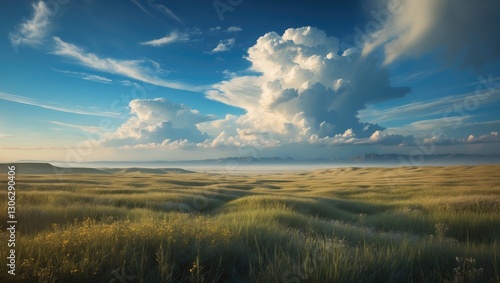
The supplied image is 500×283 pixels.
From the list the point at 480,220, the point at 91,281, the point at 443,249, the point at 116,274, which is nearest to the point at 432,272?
the point at 443,249

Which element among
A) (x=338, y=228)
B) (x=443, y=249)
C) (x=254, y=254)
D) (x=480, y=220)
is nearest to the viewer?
(x=254, y=254)

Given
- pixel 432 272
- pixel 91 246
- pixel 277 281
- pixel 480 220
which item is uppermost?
pixel 91 246

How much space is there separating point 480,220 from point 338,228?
21.1 feet

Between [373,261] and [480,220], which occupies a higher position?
[373,261]

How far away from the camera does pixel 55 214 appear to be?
9.23 meters

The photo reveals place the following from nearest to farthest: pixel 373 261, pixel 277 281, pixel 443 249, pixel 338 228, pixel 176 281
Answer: pixel 277 281 < pixel 176 281 < pixel 373 261 < pixel 443 249 < pixel 338 228

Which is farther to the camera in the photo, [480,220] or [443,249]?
[480,220]

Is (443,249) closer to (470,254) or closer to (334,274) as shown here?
(470,254)

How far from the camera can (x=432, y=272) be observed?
4.45 metres

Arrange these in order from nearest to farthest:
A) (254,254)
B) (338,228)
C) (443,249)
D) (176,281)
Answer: (176,281), (254,254), (443,249), (338,228)

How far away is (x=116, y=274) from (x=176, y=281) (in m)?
0.85

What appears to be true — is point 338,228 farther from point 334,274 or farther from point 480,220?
point 480,220

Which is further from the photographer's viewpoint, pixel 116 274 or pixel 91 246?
pixel 91 246

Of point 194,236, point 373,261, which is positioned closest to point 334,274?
point 373,261
